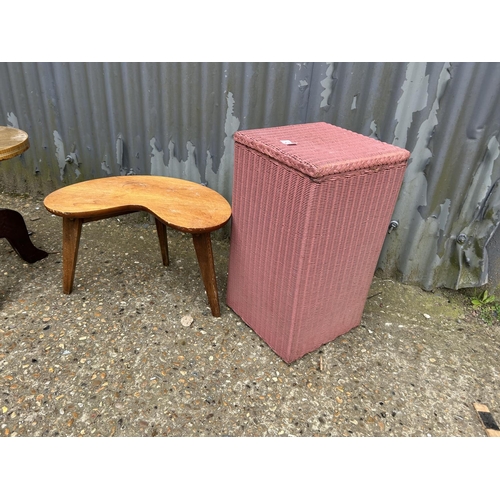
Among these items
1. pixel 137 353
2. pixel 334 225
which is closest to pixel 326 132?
pixel 334 225

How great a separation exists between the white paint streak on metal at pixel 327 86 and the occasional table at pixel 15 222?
1665 millimetres

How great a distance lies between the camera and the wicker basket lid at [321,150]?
57.1 inches

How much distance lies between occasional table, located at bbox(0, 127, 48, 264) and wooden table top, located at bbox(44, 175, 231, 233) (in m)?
0.31

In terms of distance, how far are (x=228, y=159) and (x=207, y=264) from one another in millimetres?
922

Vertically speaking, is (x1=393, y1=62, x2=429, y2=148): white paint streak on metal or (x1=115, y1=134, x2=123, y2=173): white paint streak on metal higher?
(x1=393, y1=62, x2=429, y2=148): white paint streak on metal

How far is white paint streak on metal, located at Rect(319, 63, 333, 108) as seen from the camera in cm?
214

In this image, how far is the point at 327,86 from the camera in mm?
2180

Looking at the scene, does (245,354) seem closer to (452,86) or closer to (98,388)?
(98,388)

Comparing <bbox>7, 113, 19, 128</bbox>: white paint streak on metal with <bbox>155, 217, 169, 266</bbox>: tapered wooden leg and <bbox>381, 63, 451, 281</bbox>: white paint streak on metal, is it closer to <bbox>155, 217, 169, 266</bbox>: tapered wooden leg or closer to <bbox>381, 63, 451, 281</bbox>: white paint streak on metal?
<bbox>155, 217, 169, 266</bbox>: tapered wooden leg

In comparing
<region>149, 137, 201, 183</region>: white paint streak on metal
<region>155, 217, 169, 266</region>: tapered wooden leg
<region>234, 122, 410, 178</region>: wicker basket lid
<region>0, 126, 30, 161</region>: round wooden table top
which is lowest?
<region>155, 217, 169, 266</region>: tapered wooden leg

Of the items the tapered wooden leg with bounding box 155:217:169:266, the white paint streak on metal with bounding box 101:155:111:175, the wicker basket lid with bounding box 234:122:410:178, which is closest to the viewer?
the wicker basket lid with bounding box 234:122:410:178

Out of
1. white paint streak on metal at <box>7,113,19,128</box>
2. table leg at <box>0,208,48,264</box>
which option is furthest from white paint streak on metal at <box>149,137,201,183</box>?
white paint streak on metal at <box>7,113,19,128</box>
